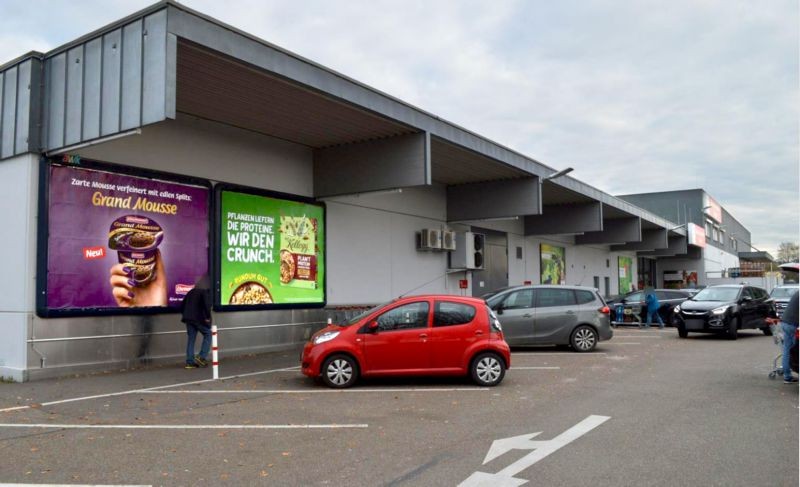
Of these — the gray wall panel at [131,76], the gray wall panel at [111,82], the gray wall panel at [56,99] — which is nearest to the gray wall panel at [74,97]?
the gray wall panel at [56,99]

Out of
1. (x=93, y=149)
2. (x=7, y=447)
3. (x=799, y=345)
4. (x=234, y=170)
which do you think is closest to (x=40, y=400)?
(x=7, y=447)

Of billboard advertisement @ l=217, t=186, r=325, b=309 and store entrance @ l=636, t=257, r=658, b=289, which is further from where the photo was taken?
store entrance @ l=636, t=257, r=658, b=289

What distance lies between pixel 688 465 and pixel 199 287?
32.4ft

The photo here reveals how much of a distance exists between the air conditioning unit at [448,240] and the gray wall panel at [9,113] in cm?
1390

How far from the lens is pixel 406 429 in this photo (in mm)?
7543

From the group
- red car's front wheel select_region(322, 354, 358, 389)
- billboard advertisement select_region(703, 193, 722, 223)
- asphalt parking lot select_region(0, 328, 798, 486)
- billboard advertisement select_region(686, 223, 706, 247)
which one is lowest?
asphalt parking lot select_region(0, 328, 798, 486)

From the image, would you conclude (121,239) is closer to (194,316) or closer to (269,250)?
(194,316)

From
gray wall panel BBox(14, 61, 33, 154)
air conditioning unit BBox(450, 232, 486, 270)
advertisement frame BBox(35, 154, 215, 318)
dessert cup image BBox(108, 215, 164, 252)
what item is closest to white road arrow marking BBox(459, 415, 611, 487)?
advertisement frame BBox(35, 154, 215, 318)

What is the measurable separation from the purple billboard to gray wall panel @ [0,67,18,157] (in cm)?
106

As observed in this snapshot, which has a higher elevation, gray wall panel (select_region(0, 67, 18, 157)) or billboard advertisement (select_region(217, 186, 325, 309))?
gray wall panel (select_region(0, 67, 18, 157))

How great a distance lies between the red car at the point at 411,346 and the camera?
10.4 metres

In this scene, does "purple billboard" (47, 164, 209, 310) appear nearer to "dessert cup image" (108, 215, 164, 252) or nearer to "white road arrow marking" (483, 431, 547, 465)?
"dessert cup image" (108, 215, 164, 252)

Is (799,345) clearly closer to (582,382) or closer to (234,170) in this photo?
(582,382)

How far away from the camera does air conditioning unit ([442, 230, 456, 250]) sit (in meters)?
Result: 22.8
